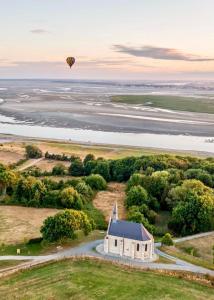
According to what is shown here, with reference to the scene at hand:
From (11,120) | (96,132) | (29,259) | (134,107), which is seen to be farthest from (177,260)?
(134,107)

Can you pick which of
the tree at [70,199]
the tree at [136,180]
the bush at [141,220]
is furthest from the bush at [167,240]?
the tree at [136,180]

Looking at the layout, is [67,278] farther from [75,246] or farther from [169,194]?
[169,194]

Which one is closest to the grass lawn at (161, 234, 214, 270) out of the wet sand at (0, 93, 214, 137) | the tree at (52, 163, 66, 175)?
the tree at (52, 163, 66, 175)

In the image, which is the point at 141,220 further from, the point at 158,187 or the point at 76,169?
the point at 76,169

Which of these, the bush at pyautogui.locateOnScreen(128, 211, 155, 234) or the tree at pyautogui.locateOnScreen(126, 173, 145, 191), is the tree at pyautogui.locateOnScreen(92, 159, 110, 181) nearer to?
the tree at pyautogui.locateOnScreen(126, 173, 145, 191)

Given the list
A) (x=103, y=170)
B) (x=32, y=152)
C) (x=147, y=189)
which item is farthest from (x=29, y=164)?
(x=147, y=189)

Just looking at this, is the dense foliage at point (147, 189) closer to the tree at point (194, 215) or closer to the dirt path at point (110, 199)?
the tree at point (194, 215)
